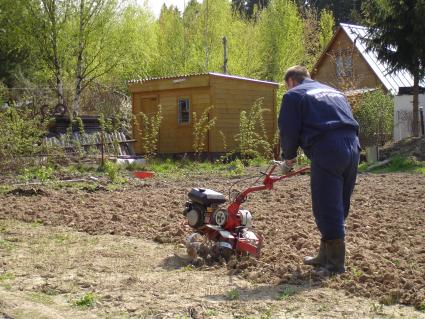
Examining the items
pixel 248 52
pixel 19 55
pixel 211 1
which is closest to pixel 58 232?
pixel 19 55

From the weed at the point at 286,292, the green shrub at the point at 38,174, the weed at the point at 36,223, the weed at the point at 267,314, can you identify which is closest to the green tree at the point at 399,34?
the green shrub at the point at 38,174

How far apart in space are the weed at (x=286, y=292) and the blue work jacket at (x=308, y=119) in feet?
3.88

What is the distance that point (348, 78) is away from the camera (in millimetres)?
32906

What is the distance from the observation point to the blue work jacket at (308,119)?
5672mm

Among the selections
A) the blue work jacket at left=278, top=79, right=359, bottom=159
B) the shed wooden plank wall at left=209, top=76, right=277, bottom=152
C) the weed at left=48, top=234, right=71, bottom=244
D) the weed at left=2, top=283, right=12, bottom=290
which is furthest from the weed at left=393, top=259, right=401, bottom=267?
the shed wooden plank wall at left=209, top=76, right=277, bottom=152

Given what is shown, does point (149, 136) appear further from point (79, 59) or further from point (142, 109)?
point (79, 59)

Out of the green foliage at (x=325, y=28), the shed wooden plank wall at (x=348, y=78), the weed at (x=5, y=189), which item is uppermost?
the green foliage at (x=325, y=28)

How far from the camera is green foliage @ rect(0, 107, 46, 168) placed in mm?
15445

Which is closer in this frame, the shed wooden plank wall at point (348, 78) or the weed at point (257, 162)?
the weed at point (257, 162)

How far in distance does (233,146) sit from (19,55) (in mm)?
11753

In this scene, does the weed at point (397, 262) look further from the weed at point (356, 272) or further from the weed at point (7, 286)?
the weed at point (7, 286)

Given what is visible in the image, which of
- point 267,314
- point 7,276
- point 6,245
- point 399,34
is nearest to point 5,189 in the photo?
point 6,245

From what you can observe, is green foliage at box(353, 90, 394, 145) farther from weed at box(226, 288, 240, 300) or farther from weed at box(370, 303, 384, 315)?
weed at box(370, 303, 384, 315)

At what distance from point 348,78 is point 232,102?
517 inches
